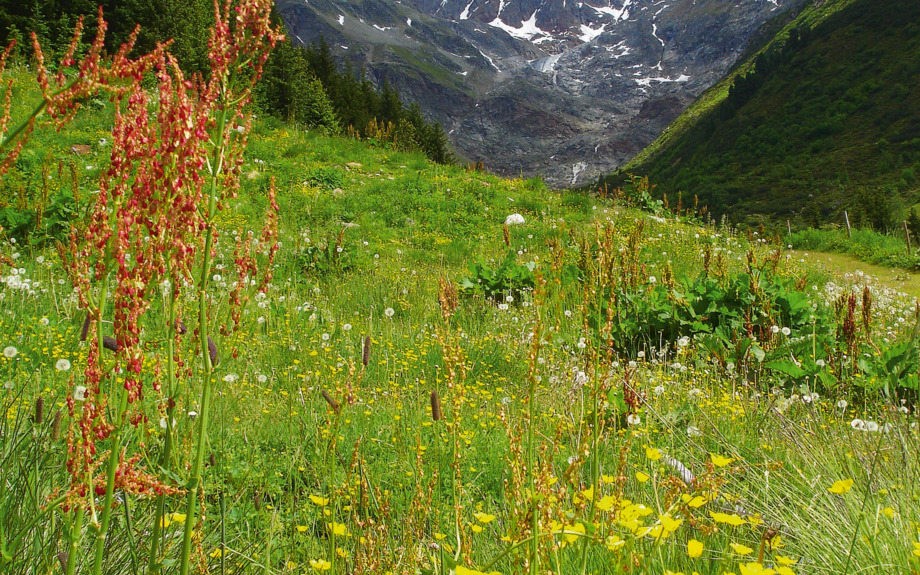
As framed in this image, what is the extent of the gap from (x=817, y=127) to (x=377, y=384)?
125749mm

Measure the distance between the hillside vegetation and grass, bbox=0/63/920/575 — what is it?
3360 inches

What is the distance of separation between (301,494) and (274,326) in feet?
9.18

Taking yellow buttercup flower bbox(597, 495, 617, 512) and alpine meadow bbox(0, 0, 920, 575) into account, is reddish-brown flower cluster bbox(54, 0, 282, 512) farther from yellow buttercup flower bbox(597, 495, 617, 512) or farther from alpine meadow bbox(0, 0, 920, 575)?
yellow buttercup flower bbox(597, 495, 617, 512)

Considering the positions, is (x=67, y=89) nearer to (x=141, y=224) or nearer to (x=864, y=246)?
(x=141, y=224)

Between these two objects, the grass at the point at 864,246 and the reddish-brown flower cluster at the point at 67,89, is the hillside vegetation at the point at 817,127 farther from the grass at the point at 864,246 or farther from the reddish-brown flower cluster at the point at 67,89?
the reddish-brown flower cluster at the point at 67,89

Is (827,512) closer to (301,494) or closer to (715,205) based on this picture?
(301,494)

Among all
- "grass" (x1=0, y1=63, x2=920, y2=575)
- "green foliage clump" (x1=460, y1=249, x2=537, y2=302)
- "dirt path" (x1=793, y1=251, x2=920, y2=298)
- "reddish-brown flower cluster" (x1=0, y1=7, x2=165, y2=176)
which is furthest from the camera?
"dirt path" (x1=793, y1=251, x2=920, y2=298)

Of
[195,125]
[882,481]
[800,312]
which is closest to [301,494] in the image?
[195,125]

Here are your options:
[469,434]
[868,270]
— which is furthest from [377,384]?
[868,270]

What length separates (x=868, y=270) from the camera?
13703 mm

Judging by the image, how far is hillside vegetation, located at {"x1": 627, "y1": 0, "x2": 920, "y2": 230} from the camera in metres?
90.2

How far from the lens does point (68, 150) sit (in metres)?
11.0

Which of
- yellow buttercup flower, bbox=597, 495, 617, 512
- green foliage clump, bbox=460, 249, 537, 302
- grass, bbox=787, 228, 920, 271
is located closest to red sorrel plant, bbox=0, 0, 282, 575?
yellow buttercup flower, bbox=597, 495, 617, 512

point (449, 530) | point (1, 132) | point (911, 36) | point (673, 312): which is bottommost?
point (449, 530)
